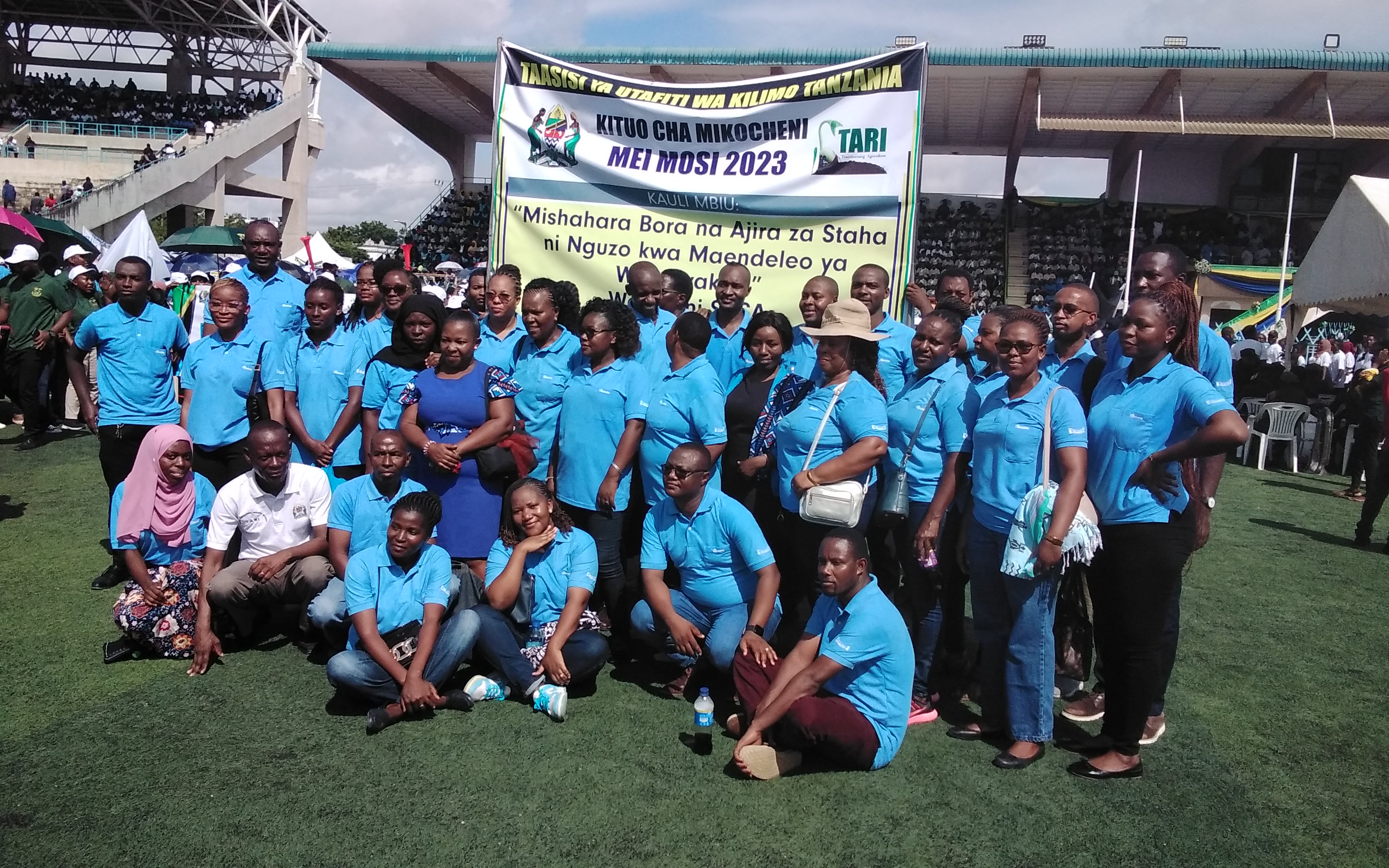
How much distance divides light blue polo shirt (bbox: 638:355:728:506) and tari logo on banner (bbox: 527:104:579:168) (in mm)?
2047

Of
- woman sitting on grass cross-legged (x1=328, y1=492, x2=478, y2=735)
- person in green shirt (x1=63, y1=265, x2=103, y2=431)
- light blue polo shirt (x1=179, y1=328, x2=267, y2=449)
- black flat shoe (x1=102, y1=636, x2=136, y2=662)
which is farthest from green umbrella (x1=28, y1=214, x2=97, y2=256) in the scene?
woman sitting on grass cross-legged (x1=328, y1=492, x2=478, y2=735)

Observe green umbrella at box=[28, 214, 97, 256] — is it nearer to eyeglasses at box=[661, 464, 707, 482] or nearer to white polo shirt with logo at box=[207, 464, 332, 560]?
white polo shirt with logo at box=[207, 464, 332, 560]

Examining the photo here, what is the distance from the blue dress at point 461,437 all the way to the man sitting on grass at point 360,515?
12 centimetres

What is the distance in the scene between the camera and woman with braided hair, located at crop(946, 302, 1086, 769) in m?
3.65

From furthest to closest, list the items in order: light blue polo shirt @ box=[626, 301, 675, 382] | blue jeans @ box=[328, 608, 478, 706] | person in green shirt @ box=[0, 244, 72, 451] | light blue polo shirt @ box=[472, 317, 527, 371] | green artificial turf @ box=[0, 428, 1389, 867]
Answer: person in green shirt @ box=[0, 244, 72, 451]
light blue polo shirt @ box=[472, 317, 527, 371]
light blue polo shirt @ box=[626, 301, 675, 382]
blue jeans @ box=[328, 608, 478, 706]
green artificial turf @ box=[0, 428, 1389, 867]

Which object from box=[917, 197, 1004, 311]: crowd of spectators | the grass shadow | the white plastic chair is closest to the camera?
the grass shadow

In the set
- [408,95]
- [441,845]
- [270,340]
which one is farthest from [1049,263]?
[441,845]

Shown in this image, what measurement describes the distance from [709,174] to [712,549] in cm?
256

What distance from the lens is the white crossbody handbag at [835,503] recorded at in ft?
13.3

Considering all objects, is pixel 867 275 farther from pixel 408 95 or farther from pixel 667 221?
pixel 408 95

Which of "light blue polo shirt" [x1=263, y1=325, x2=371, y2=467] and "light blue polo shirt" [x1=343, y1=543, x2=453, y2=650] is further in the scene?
"light blue polo shirt" [x1=263, y1=325, x2=371, y2=467]

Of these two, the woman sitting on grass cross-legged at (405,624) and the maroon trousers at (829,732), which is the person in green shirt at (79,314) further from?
the maroon trousers at (829,732)

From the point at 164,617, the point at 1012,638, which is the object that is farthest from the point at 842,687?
the point at 164,617

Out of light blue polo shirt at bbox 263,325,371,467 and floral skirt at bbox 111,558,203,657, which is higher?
light blue polo shirt at bbox 263,325,371,467
